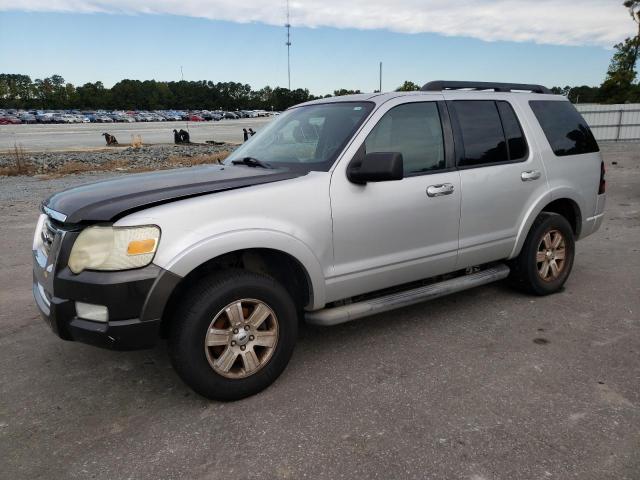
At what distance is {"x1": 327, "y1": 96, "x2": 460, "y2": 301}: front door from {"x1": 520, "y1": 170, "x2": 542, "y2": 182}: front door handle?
2.62 ft

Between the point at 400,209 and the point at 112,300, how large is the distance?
1.94 metres

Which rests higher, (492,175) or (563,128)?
(563,128)

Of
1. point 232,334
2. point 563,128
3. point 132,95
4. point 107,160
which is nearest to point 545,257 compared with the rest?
point 563,128

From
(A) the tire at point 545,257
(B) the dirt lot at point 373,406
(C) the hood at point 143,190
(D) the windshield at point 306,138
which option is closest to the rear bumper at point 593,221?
(A) the tire at point 545,257

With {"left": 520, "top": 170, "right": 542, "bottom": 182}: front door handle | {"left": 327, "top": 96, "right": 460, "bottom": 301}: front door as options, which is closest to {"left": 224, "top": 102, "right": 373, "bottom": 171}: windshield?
{"left": 327, "top": 96, "right": 460, "bottom": 301}: front door

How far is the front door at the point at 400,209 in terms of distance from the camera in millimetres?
3408

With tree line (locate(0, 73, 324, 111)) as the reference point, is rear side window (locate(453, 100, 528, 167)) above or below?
below

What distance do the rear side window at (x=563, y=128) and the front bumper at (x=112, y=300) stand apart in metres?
3.58

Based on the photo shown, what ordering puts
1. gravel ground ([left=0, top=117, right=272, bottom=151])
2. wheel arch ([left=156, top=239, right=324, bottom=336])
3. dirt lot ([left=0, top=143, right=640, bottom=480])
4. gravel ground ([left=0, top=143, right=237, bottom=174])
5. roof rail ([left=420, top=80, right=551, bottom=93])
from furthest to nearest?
gravel ground ([left=0, top=117, right=272, bottom=151])
gravel ground ([left=0, top=143, right=237, bottom=174])
roof rail ([left=420, top=80, right=551, bottom=93])
wheel arch ([left=156, top=239, right=324, bottom=336])
dirt lot ([left=0, top=143, right=640, bottom=480])

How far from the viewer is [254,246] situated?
3.02 metres

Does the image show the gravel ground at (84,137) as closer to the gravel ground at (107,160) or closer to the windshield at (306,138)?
the gravel ground at (107,160)

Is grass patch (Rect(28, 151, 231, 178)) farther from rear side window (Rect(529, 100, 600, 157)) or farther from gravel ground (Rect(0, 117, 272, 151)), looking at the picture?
rear side window (Rect(529, 100, 600, 157))

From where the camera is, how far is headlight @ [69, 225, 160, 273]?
2.71 meters

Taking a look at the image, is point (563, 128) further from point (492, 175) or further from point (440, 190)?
point (440, 190)
